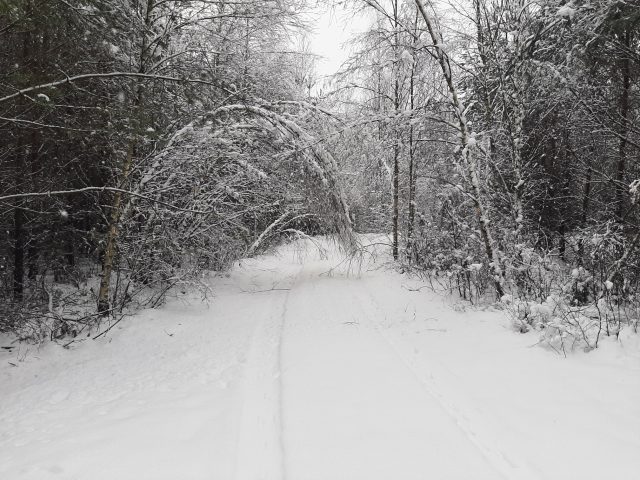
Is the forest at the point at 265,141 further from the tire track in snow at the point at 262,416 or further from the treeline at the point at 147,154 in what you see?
the tire track in snow at the point at 262,416

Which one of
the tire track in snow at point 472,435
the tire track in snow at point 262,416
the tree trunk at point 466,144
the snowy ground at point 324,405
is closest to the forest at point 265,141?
the tree trunk at point 466,144

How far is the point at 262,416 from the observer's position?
4082 mm

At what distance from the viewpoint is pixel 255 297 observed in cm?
1079

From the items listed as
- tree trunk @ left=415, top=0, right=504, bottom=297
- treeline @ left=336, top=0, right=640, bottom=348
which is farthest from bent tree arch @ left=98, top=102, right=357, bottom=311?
tree trunk @ left=415, top=0, right=504, bottom=297

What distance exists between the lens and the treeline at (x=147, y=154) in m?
6.61

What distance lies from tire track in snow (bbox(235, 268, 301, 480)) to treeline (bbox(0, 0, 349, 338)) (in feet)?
11.2

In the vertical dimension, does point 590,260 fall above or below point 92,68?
below

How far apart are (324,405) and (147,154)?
6.39m

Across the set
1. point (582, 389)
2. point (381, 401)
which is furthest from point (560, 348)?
point (381, 401)

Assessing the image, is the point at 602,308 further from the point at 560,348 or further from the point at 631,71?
the point at 631,71

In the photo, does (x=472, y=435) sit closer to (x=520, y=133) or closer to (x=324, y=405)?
(x=324, y=405)

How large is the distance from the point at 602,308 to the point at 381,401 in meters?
3.84

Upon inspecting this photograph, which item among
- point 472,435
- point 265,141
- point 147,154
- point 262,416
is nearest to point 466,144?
point 265,141

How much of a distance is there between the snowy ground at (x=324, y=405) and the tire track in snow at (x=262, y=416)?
0.02 m
